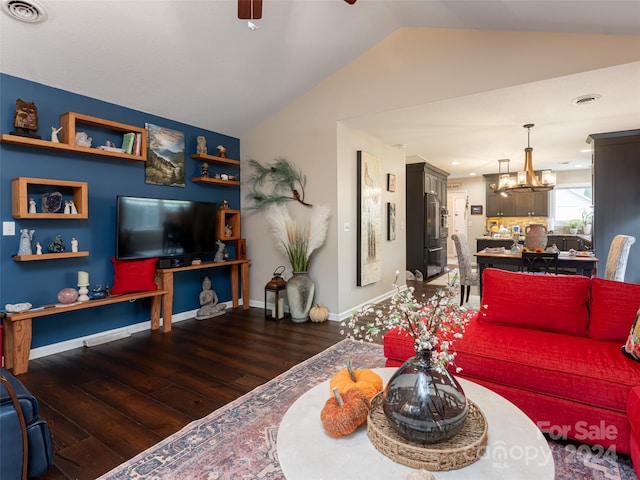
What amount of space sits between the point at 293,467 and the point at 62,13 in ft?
11.4

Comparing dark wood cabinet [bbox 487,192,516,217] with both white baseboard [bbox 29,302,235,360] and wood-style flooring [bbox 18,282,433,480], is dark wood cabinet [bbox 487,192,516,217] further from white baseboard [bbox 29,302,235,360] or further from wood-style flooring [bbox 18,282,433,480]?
white baseboard [bbox 29,302,235,360]

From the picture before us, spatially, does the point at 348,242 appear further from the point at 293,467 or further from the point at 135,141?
the point at 293,467

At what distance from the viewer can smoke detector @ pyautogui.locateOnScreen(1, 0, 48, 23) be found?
2.44 m

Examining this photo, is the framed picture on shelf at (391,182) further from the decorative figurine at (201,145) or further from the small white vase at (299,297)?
the decorative figurine at (201,145)

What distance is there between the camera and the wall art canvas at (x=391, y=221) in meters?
5.71

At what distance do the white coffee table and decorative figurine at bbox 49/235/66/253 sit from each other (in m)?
3.08

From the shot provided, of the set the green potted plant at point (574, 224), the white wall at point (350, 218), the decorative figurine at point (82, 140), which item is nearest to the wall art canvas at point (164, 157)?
the decorative figurine at point (82, 140)

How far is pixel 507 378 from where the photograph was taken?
198cm

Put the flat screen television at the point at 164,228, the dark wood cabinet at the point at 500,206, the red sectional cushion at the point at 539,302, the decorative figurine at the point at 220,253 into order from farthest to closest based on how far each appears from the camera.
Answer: the dark wood cabinet at the point at 500,206 → the decorative figurine at the point at 220,253 → the flat screen television at the point at 164,228 → the red sectional cushion at the point at 539,302

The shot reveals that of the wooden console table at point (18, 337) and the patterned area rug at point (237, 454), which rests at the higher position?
the wooden console table at point (18, 337)

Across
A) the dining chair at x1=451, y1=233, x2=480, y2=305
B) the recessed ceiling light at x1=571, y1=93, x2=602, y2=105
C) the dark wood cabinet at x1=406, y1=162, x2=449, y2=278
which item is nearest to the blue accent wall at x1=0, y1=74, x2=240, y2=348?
the dining chair at x1=451, y1=233, x2=480, y2=305

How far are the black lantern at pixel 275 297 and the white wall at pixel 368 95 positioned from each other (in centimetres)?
41

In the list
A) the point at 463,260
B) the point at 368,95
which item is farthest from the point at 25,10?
the point at 463,260

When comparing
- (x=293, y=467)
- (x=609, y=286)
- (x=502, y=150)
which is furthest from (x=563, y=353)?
(x=502, y=150)
